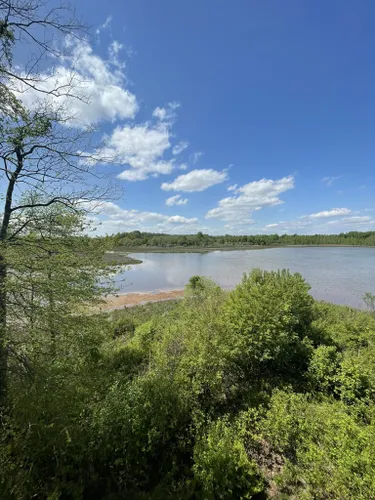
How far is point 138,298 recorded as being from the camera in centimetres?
2430

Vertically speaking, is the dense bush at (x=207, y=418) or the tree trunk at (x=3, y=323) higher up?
the tree trunk at (x=3, y=323)

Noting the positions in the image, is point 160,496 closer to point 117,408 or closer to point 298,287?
point 117,408

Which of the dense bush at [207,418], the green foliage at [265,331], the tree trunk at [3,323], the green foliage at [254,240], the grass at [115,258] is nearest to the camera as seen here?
the dense bush at [207,418]

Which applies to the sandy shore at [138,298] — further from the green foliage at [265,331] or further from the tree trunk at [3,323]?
the tree trunk at [3,323]

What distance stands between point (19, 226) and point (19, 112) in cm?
215

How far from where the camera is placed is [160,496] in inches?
152

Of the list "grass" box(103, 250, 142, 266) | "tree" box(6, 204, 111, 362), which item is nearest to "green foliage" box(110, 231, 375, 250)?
"grass" box(103, 250, 142, 266)

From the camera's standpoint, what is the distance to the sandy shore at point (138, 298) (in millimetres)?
22109

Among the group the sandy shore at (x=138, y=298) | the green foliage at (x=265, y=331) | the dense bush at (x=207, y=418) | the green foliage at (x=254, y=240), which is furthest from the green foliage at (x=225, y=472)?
the green foliage at (x=254, y=240)

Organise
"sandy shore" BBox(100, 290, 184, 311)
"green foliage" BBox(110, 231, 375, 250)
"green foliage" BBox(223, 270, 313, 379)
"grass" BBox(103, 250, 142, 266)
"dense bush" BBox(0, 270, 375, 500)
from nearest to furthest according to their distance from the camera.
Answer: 1. "dense bush" BBox(0, 270, 375, 500)
2. "grass" BBox(103, 250, 142, 266)
3. "green foliage" BBox(223, 270, 313, 379)
4. "sandy shore" BBox(100, 290, 184, 311)
5. "green foliage" BBox(110, 231, 375, 250)

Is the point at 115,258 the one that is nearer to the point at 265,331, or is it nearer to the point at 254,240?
the point at 265,331

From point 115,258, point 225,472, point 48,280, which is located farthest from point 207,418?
point 115,258

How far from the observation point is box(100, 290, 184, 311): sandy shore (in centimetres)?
2211

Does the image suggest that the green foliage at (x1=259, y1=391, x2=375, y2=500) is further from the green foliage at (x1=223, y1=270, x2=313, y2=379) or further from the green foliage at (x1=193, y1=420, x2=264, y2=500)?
the green foliage at (x1=223, y1=270, x2=313, y2=379)
